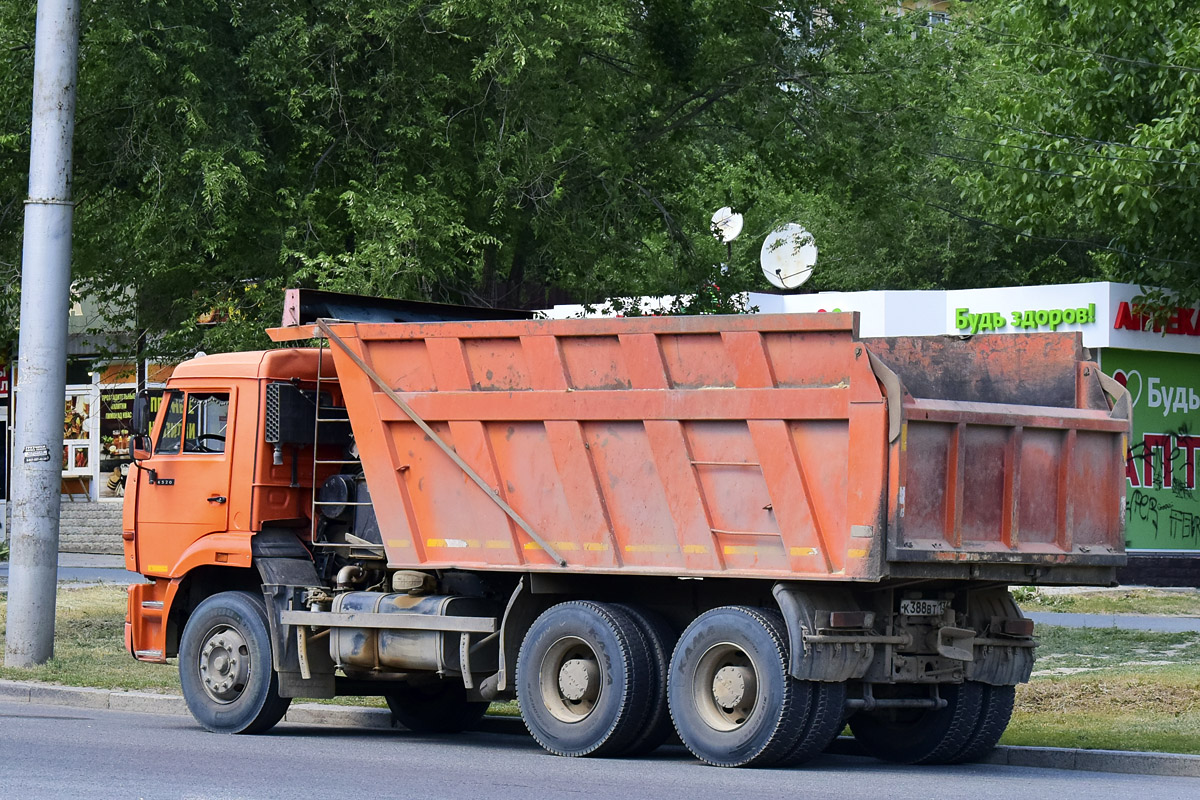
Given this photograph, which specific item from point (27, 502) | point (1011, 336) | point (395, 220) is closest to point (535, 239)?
point (395, 220)

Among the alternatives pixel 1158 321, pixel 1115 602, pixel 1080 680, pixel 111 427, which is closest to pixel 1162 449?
pixel 1158 321

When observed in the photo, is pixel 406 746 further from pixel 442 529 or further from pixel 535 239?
pixel 535 239

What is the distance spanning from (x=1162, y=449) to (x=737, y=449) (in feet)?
67.6

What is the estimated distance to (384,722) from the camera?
1300 centimetres

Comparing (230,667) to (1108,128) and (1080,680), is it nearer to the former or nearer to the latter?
(1080,680)

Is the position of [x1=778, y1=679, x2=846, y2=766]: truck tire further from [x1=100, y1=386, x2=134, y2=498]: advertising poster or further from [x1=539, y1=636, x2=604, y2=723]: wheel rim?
[x1=100, y1=386, x2=134, y2=498]: advertising poster

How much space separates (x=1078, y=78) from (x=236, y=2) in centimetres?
977

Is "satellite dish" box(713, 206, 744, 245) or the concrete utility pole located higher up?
"satellite dish" box(713, 206, 744, 245)

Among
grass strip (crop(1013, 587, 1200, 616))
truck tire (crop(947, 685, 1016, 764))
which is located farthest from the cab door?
grass strip (crop(1013, 587, 1200, 616))

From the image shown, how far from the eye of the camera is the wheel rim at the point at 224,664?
11984 millimetres

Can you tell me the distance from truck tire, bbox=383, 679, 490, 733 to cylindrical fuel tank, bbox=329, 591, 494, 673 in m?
1.16

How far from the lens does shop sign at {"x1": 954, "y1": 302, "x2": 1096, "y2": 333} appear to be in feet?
89.7

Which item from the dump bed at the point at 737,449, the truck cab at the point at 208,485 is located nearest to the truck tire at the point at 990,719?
the dump bed at the point at 737,449

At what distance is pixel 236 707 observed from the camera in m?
11.9
